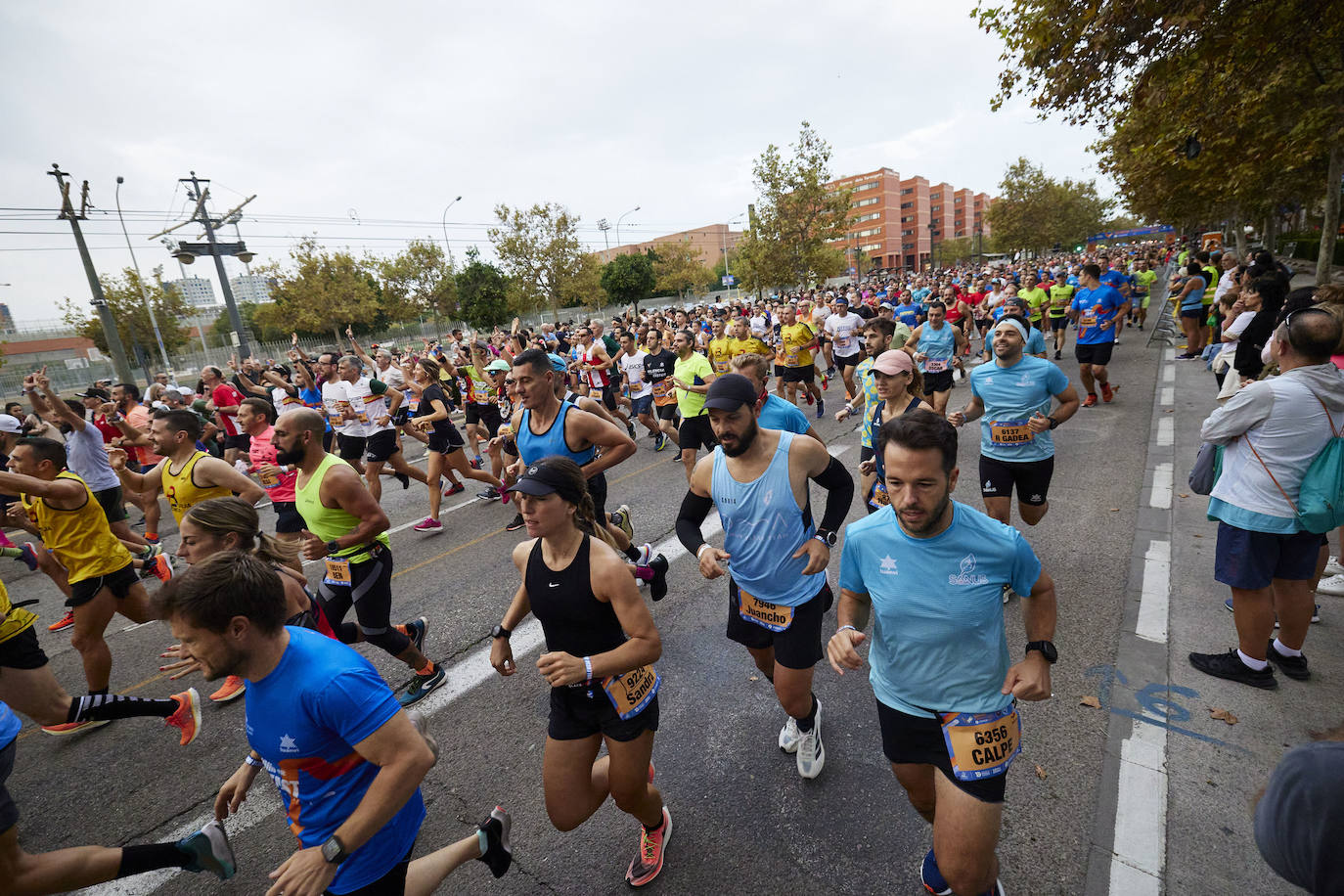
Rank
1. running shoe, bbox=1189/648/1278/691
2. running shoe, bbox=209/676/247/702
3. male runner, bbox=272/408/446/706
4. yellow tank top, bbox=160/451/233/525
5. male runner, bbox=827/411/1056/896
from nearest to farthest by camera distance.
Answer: male runner, bbox=827/411/1056/896, running shoe, bbox=1189/648/1278/691, male runner, bbox=272/408/446/706, yellow tank top, bbox=160/451/233/525, running shoe, bbox=209/676/247/702

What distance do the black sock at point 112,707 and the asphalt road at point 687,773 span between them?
1.41ft

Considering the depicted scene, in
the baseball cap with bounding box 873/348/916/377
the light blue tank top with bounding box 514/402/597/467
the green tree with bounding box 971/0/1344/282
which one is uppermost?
the green tree with bounding box 971/0/1344/282

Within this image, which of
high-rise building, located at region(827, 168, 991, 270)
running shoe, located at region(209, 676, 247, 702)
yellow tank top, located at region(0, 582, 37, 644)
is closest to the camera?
yellow tank top, located at region(0, 582, 37, 644)

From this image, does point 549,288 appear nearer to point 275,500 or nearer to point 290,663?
point 275,500

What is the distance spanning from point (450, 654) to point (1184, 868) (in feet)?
15.0

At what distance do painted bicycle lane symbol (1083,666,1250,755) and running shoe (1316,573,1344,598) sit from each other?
1.88 metres

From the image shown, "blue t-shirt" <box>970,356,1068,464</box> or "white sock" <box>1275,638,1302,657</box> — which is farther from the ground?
"blue t-shirt" <box>970,356,1068,464</box>

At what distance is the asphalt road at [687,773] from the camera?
2.70 metres

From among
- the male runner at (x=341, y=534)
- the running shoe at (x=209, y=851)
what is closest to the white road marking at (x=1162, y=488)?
the male runner at (x=341, y=534)

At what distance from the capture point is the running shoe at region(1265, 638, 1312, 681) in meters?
3.42

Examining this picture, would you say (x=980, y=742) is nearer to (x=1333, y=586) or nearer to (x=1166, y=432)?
(x=1333, y=586)

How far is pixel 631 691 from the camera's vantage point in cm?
249

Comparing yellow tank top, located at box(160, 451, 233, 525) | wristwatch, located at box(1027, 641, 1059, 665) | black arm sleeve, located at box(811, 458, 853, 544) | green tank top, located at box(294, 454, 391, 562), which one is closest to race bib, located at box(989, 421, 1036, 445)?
black arm sleeve, located at box(811, 458, 853, 544)

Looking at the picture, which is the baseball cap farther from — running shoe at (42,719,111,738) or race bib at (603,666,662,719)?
running shoe at (42,719,111,738)
